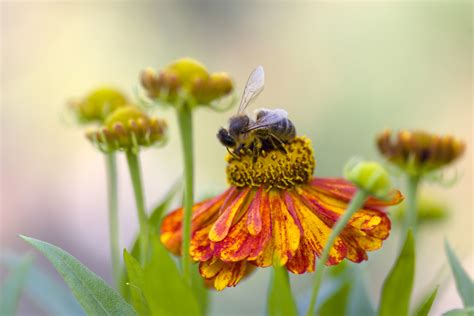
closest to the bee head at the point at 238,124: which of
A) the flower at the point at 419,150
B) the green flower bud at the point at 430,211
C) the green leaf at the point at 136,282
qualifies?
the green leaf at the point at 136,282

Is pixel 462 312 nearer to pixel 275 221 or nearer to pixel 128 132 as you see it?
pixel 275 221

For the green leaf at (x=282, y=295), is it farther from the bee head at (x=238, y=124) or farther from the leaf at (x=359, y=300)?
the leaf at (x=359, y=300)

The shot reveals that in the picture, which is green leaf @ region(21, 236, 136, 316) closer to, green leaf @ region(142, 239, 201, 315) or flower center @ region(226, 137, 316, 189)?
green leaf @ region(142, 239, 201, 315)

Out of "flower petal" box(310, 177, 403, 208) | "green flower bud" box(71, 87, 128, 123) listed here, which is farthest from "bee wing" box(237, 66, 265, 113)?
"green flower bud" box(71, 87, 128, 123)

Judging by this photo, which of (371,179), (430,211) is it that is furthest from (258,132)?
(430,211)


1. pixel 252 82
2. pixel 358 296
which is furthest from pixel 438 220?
pixel 252 82
